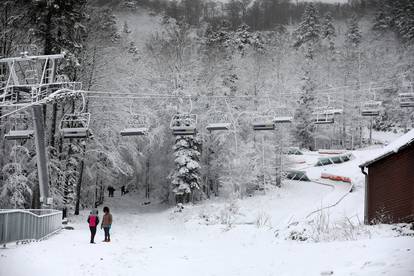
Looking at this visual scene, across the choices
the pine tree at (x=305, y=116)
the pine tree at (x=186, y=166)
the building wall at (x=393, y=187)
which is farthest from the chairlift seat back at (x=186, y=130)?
the pine tree at (x=305, y=116)

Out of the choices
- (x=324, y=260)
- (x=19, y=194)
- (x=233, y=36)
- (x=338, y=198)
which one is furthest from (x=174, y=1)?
(x=324, y=260)

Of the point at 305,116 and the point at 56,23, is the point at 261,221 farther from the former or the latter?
the point at 305,116

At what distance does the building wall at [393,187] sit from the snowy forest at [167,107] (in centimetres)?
529

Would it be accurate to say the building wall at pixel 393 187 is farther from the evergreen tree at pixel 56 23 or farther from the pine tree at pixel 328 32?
the pine tree at pixel 328 32

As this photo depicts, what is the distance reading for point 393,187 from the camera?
876 inches

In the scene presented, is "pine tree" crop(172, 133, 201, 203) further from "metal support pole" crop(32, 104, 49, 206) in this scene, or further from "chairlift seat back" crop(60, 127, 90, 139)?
"chairlift seat back" crop(60, 127, 90, 139)

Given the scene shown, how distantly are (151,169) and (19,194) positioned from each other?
19.5m

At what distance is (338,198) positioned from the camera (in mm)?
38094

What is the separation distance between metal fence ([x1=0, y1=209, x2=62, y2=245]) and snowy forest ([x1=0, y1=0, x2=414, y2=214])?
196 inches

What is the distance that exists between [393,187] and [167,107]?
2071 cm

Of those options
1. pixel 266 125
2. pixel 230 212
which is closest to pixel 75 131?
pixel 266 125

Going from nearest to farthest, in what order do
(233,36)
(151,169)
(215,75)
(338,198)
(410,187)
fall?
1. (410,187)
2. (338,198)
3. (215,75)
4. (151,169)
5. (233,36)

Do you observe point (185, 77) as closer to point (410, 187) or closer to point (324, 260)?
point (410, 187)

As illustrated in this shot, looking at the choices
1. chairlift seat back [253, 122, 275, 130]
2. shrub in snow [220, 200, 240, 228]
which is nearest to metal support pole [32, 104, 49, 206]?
chairlift seat back [253, 122, 275, 130]
